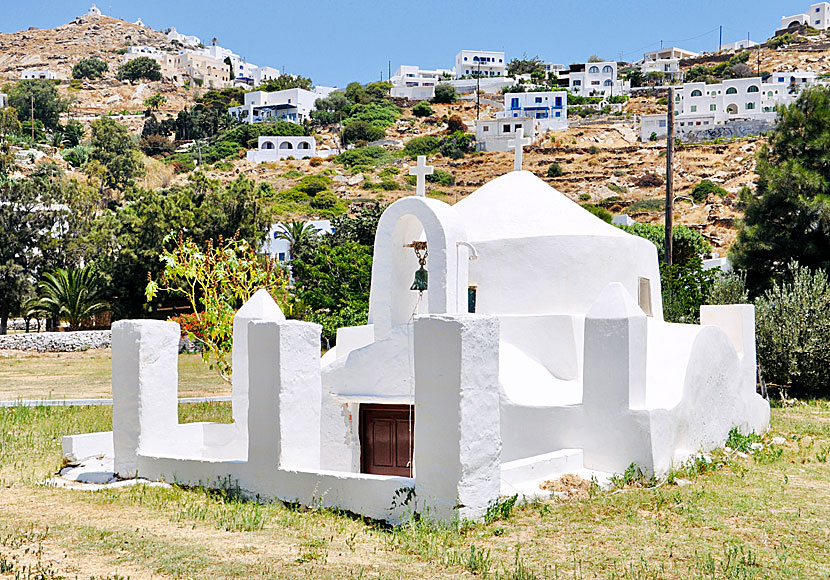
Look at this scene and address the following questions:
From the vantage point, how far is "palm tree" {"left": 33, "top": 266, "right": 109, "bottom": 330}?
118ft

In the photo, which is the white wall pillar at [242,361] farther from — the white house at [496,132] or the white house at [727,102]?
the white house at [727,102]

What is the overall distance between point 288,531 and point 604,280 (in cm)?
652

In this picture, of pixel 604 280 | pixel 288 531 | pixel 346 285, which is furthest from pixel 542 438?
pixel 346 285

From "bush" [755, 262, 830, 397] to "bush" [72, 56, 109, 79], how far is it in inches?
5102

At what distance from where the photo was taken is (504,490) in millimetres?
8688

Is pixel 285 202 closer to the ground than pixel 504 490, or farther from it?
farther from it

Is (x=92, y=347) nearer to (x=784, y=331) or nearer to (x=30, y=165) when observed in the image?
(x=784, y=331)

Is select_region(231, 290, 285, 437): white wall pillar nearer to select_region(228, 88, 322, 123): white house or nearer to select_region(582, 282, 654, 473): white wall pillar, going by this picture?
select_region(582, 282, 654, 473): white wall pillar

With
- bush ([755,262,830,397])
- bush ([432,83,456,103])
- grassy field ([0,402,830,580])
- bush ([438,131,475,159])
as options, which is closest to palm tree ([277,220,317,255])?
bush ([755,262,830,397])

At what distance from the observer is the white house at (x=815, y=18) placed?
386ft

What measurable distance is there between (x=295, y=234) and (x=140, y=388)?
3399 centimetres

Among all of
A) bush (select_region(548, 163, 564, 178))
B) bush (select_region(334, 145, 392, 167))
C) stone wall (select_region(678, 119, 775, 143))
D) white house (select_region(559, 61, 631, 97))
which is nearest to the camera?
bush (select_region(548, 163, 564, 178))

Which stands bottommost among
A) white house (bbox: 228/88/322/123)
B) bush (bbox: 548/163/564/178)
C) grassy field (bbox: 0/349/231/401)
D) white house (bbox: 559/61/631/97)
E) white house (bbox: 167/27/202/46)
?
grassy field (bbox: 0/349/231/401)

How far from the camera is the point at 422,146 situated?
276 ft
